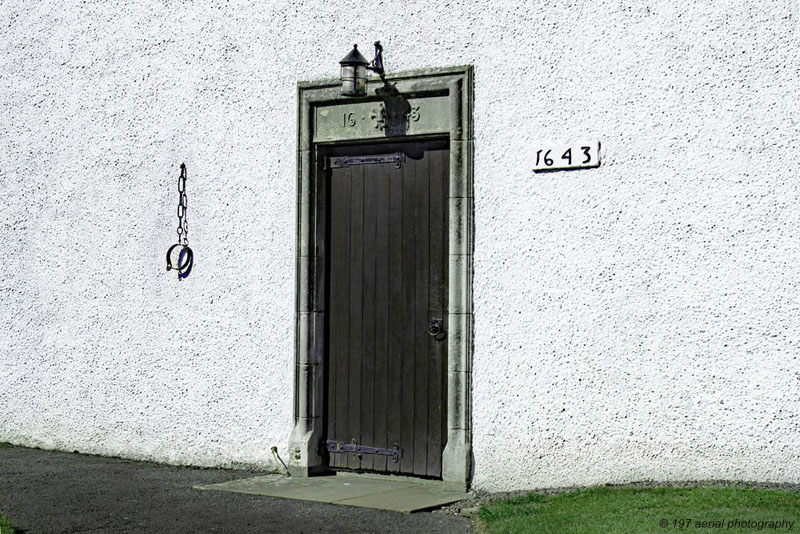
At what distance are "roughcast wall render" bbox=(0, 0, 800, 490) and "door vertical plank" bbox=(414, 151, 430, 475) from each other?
0.45m

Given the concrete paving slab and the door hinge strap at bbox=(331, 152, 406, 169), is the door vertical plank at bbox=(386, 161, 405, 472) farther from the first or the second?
the concrete paving slab

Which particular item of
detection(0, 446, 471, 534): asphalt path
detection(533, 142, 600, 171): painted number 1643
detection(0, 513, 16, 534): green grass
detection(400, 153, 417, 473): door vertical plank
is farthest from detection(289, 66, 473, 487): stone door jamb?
detection(0, 513, 16, 534): green grass

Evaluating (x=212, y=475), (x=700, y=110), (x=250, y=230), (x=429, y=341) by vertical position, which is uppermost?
(x=700, y=110)

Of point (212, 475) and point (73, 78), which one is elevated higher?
point (73, 78)

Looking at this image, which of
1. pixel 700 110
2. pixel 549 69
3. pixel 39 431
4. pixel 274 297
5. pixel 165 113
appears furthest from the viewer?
pixel 39 431

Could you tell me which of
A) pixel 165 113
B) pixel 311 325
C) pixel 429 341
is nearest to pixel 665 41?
pixel 429 341

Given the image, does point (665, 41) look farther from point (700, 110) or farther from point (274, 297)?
point (274, 297)

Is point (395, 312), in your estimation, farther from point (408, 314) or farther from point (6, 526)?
point (6, 526)

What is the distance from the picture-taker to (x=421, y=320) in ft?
23.3

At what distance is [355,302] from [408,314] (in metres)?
0.47

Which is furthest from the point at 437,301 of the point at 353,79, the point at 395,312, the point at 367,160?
the point at 353,79

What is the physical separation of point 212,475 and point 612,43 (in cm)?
422

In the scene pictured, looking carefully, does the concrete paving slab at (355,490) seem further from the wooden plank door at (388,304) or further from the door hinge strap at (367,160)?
the door hinge strap at (367,160)

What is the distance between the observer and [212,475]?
7.45m
